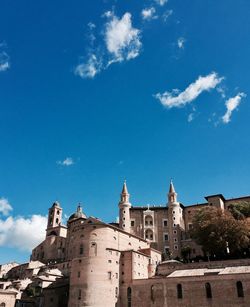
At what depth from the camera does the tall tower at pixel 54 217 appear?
84.4 meters

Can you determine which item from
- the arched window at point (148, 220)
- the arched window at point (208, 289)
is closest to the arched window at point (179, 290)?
the arched window at point (208, 289)

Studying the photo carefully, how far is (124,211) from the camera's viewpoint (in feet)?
235

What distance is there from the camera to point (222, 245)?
49.4m

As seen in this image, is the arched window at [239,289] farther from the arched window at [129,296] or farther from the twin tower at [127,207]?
the twin tower at [127,207]

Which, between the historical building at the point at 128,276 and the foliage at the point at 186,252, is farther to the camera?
the foliage at the point at 186,252

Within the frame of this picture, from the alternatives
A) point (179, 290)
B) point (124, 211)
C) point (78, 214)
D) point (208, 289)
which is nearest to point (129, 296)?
point (179, 290)

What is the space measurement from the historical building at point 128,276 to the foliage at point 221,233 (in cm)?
373

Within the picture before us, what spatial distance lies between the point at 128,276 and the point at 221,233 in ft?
50.2

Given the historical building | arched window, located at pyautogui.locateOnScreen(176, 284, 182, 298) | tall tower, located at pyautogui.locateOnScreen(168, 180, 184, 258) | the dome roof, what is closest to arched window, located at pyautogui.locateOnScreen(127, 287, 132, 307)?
the historical building

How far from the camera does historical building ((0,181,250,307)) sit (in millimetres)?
39531

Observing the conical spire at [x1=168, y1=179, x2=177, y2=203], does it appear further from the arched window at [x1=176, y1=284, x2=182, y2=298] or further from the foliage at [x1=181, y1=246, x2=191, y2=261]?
the arched window at [x1=176, y1=284, x2=182, y2=298]

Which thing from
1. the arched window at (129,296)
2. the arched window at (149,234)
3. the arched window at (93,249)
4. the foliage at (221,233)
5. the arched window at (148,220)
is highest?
the arched window at (148,220)

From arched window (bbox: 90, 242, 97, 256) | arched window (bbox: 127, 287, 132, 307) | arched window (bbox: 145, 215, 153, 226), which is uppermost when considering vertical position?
arched window (bbox: 145, 215, 153, 226)

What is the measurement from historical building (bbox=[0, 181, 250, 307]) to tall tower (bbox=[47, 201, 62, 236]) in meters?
14.9
